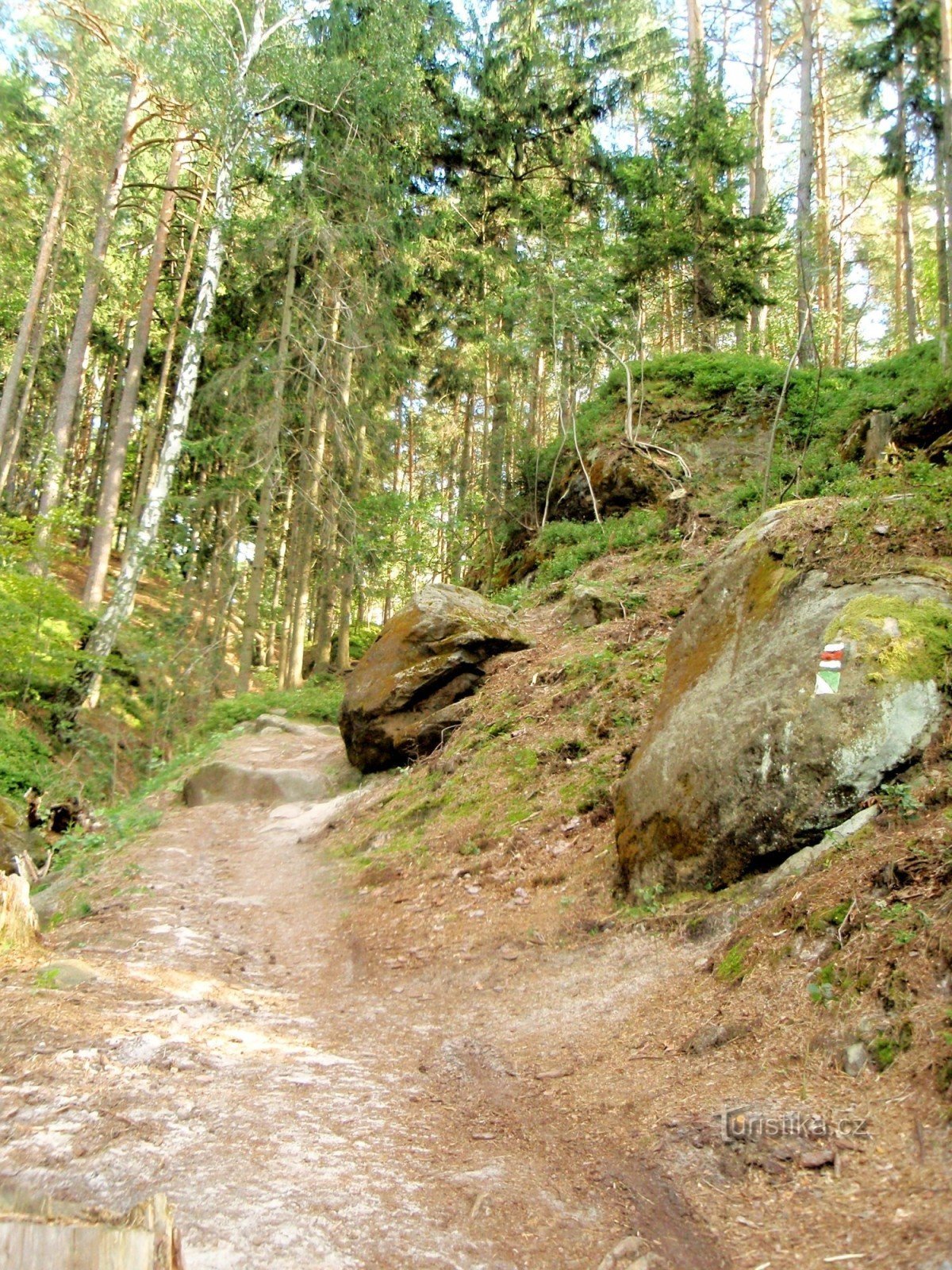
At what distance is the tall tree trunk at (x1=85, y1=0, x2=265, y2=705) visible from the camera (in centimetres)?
1583

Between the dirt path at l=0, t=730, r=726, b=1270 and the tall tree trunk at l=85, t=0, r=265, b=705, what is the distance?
1024 cm

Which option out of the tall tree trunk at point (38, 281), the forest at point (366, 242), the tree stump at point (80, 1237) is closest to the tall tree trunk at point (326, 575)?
the forest at point (366, 242)

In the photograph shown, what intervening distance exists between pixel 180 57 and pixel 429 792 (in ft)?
56.3

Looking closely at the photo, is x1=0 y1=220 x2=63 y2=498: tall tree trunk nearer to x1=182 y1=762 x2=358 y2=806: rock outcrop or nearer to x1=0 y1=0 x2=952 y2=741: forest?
x1=0 y1=0 x2=952 y2=741: forest

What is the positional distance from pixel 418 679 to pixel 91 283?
16.1 meters

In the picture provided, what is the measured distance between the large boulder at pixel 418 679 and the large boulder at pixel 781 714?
542cm

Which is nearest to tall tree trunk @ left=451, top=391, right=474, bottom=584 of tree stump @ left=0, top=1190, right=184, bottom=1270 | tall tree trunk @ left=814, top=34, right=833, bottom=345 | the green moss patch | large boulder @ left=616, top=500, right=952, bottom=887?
tall tree trunk @ left=814, top=34, right=833, bottom=345

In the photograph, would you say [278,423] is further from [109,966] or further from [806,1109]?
[806,1109]

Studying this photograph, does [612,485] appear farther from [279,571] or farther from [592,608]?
[279,571]

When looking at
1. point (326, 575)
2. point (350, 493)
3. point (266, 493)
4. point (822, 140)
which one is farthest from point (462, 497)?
point (822, 140)

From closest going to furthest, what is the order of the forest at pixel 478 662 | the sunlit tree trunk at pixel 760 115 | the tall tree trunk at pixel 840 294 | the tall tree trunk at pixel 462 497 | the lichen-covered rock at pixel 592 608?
1. the forest at pixel 478 662
2. the lichen-covered rock at pixel 592 608
3. the tall tree trunk at pixel 462 497
4. the sunlit tree trunk at pixel 760 115
5. the tall tree trunk at pixel 840 294

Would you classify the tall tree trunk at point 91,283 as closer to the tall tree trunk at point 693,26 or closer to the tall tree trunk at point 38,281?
the tall tree trunk at point 38,281

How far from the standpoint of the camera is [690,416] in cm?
1812

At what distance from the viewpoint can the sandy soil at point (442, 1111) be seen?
2592 mm
